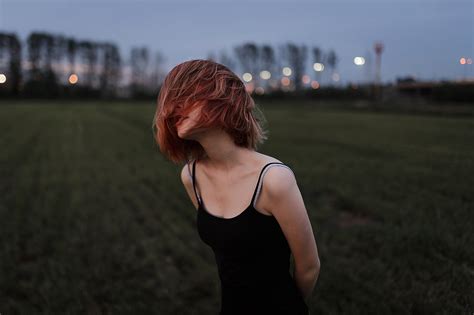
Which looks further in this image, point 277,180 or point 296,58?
point 296,58

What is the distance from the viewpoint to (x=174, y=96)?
1.59 meters

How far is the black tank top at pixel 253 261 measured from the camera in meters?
1.59

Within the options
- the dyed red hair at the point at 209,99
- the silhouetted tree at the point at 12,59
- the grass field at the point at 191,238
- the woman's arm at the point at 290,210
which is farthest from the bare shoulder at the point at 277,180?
the silhouetted tree at the point at 12,59

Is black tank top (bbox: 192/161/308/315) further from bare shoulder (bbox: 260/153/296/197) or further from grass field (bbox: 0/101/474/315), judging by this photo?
grass field (bbox: 0/101/474/315)

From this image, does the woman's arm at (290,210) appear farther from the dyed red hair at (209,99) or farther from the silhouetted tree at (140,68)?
the silhouetted tree at (140,68)

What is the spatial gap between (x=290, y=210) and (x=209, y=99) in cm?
50

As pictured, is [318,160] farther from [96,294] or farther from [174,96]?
[174,96]

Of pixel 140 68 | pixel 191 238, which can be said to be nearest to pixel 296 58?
pixel 140 68

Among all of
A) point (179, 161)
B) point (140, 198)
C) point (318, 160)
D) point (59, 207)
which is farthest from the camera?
point (318, 160)

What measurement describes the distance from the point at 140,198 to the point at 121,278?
11.1ft

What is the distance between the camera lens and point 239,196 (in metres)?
1.64

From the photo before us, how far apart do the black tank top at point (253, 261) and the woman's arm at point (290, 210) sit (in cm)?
5

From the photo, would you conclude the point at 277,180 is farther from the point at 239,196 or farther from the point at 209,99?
the point at 209,99

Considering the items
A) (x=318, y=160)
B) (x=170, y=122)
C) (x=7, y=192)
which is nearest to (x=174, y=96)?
(x=170, y=122)
